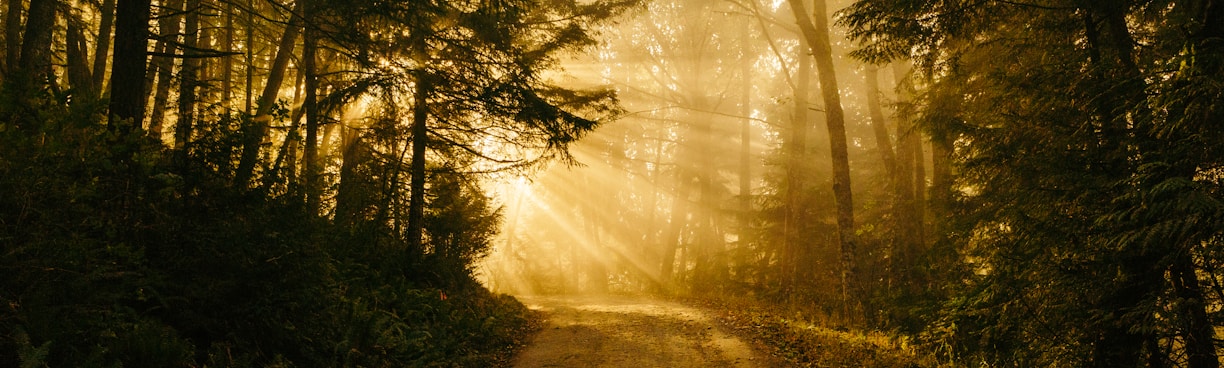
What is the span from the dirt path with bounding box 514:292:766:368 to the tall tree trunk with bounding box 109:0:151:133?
6.12 meters

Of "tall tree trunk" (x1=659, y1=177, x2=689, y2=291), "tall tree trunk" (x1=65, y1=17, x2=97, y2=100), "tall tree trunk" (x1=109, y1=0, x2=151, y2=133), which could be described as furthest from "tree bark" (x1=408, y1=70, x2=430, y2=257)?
"tall tree trunk" (x1=659, y1=177, x2=689, y2=291)

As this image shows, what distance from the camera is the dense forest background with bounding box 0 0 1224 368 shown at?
538 cm

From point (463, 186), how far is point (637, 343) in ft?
24.7

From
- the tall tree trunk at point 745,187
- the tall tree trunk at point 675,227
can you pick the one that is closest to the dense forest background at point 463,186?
the tall tree trunk at point 745,187

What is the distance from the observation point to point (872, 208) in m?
21.6

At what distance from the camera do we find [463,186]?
55.8 feet

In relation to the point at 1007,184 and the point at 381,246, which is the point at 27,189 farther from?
the point at 1007,184

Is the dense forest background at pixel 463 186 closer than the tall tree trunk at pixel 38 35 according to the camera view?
Yes

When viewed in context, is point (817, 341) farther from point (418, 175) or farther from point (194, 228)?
point (194, 228)

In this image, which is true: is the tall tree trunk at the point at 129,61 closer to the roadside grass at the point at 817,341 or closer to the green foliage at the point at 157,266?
the green foliage at the point at 157,266

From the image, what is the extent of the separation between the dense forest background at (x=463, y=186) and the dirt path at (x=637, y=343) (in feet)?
2.97

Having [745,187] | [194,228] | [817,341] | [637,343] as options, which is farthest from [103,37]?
[745,187]

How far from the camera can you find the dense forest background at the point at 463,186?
5383mm

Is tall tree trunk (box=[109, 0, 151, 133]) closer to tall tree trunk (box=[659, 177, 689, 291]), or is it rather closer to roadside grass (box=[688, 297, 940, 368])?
roadside grass (box=[688, 297, 940, 368])
